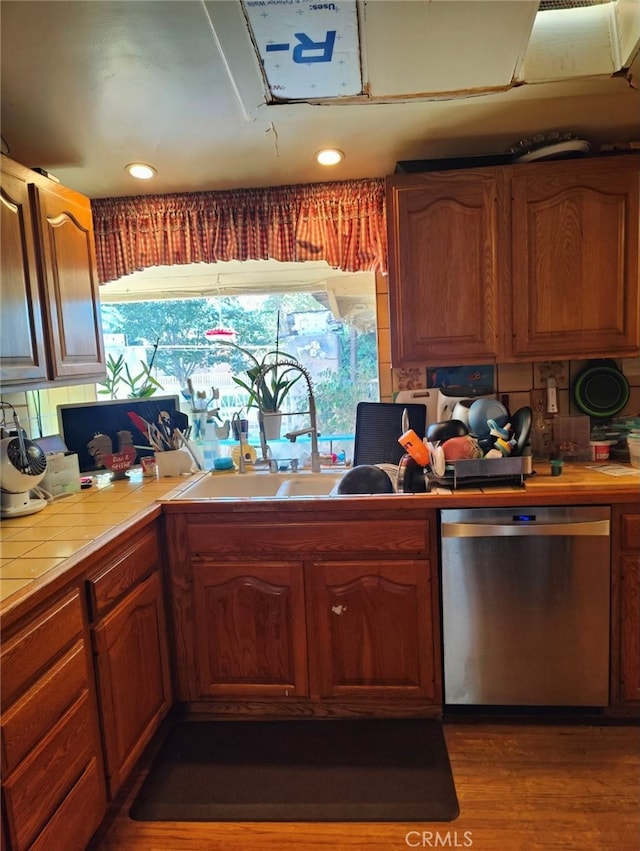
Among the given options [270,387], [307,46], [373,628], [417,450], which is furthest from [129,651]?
[307,46]

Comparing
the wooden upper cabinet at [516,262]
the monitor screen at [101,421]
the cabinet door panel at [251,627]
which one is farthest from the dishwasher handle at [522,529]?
the monitor screen at [101,421]

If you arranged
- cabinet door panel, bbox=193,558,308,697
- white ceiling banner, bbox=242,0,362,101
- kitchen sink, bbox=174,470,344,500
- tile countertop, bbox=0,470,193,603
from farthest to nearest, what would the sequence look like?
1. kitchen sink, bbox=174,470,344,500
2. cabinet door panel, bbox=193,558,308,697
3. white ceiling banner, bbox=242,0,362,101
4. tile countertop, bbox=0,470,193,603

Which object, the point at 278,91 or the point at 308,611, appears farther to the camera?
the point at 308,611

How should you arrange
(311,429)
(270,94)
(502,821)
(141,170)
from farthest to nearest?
(311,429)
(141,170)
(270,94)
(502,821)

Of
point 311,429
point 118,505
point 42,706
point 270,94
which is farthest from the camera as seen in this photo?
point 311,429

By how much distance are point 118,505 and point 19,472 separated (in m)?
0.32

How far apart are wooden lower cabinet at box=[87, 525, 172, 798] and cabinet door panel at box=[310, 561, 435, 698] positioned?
1.80ft

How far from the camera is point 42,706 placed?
1.19m

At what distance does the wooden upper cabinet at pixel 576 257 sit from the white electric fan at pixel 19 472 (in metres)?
1.78

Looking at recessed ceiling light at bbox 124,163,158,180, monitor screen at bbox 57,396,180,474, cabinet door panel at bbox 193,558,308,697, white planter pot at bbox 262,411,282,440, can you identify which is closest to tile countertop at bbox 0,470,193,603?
monitor screen at bbox 57,396,180,474

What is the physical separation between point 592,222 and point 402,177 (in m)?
0.73

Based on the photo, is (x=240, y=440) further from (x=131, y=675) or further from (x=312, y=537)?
(x=131, y=675)

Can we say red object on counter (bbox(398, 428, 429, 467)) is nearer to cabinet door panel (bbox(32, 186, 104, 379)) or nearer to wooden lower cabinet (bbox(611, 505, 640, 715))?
wooden lower cabinet (bbox(611, 505, 640, 715))

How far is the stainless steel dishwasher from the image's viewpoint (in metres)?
1.77
